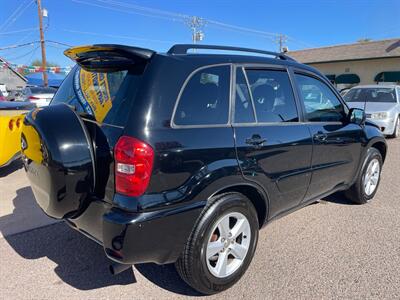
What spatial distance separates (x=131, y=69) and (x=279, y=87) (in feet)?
4.91

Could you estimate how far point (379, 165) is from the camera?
4.73 meters

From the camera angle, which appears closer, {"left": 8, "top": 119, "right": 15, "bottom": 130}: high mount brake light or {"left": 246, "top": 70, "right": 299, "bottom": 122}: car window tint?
{"left": 246, "top": 70, "right": 299, "bottom": 122}: car window tint

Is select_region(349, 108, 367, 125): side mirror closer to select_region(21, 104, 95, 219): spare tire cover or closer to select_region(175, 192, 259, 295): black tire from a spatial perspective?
select_region(175, 192, 259, 295): black tire

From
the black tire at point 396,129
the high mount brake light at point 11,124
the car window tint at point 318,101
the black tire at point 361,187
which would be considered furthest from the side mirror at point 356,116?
the black tire at point 396,129

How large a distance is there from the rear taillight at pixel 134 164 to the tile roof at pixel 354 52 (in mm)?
26850

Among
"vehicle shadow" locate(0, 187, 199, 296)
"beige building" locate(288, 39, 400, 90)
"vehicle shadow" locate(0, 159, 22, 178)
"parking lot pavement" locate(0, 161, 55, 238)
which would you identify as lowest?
"vehicle shadow" locate(0, 187, 199, 296)

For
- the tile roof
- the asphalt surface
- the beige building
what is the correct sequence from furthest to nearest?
the tile roof, the beige building, the asphalt surface

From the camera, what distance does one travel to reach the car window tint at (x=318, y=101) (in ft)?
11.3

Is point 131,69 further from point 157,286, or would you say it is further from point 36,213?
point 36,213

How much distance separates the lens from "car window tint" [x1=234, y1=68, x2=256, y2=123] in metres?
2.70

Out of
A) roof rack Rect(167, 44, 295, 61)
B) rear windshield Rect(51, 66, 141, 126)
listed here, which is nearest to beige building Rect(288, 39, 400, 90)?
roof rack Rect(167, 44, 295, 61)

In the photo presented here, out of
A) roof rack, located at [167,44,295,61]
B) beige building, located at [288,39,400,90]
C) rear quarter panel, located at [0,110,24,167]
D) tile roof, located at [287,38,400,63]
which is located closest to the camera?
roof rack, located at [167,44,295,61]

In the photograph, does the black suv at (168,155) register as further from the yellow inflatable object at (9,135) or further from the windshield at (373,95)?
the windshield at (373,95)

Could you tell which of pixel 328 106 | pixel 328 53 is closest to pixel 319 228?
pixel 328 106
